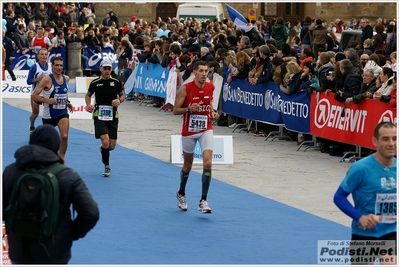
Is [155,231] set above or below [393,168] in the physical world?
below

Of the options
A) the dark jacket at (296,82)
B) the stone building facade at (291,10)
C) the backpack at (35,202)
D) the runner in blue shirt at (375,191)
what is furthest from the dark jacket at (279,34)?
the stone building facade at (291,10)

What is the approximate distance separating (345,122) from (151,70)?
1098 cm

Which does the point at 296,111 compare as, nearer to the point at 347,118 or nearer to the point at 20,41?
the point at 347,118

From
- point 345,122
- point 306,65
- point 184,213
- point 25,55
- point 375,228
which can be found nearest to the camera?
point 375,228

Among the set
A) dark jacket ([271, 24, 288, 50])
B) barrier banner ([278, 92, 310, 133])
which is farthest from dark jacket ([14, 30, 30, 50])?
barrier banner ([278, 92, 310, 133])

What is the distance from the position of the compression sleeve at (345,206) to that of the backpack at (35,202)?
7.03 ft

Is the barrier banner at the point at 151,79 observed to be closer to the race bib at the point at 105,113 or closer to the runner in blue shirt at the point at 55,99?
the runner in blue shirt at the point at 55,99

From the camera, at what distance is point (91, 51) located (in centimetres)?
3509

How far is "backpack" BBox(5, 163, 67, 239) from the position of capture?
21.6 feet

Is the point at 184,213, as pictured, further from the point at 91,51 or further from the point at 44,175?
the point at 91,51

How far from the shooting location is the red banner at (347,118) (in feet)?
51.0

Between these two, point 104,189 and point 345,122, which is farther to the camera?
point 345,122

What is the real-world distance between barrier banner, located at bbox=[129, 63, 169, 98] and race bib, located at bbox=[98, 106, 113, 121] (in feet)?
34.0

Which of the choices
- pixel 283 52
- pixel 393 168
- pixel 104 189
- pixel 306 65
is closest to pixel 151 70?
pixel 283 52
